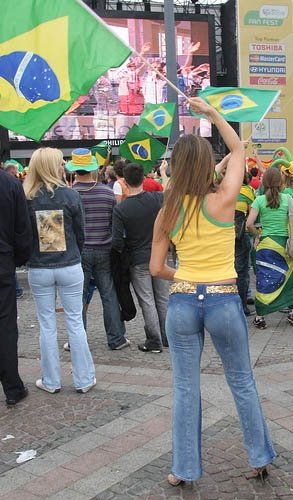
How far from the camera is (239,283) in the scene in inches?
292

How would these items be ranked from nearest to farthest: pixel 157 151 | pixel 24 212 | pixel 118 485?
pixel 118 485
pixel 24 212
pixel 157 151

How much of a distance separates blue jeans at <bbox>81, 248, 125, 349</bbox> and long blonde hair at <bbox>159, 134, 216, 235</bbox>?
9.20ft

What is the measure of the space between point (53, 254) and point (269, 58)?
100ft

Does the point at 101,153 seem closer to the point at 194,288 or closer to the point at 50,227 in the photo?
the point at 50,227

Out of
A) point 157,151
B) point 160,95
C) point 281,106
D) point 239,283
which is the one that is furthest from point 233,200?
point 281,106

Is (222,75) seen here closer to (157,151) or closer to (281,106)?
(281,106)

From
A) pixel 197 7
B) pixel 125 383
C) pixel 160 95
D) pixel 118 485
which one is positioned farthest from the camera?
pixel 197 7

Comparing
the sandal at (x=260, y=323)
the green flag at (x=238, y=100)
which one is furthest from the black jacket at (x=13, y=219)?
the sandal at (x=260, y=323)

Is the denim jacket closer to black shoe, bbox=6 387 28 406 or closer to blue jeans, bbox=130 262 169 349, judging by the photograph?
black shoe, bbox=6 387 28 406

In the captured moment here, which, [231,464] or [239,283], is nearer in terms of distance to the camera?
[231,464]

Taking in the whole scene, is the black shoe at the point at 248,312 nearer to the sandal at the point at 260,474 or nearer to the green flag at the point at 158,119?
the green flag at the point at 158,119

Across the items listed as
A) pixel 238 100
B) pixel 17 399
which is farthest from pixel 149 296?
pixel 238 100

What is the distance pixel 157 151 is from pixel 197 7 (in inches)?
1354

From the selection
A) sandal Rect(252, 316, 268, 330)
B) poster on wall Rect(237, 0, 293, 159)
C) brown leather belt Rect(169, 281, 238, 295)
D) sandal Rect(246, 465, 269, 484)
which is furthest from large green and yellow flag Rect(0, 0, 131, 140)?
poster on wall Rect(237, 0, 293, 159)
